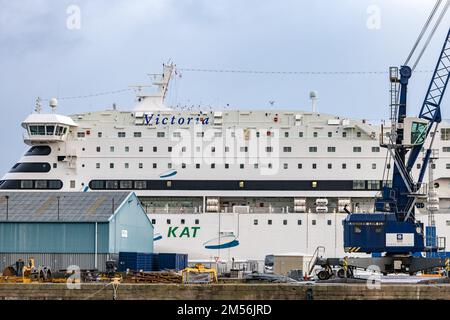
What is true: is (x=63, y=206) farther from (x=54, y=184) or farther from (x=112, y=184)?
(x=54, y=184)

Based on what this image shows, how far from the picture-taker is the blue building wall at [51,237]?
42375 millimetres

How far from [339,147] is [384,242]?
1684 cm

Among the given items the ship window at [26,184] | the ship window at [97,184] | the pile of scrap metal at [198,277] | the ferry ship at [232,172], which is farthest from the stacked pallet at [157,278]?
the ship window at [26,184]

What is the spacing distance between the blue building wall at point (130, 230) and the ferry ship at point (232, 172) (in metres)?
6.90

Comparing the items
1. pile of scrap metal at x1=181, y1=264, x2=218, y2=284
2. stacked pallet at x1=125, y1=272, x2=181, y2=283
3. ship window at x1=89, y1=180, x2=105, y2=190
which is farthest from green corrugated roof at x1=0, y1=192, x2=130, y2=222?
ship window at x1=89, y1=180, x2=105, y2=190

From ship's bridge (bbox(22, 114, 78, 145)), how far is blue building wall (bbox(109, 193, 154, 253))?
12.1 metres

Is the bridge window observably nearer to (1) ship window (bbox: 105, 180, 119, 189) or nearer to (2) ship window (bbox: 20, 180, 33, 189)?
(1) ship window (bbox: 105, 180, 119, 189)

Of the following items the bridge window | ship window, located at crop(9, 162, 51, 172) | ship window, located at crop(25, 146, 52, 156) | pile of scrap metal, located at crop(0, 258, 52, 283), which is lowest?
pile of scrap metal, located at crop(0, 258, 52, 283)

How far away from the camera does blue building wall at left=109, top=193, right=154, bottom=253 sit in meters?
43.9

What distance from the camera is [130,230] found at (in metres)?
47.2

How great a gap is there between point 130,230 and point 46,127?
1666 centimetres

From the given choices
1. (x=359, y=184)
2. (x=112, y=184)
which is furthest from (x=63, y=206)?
(x=359, y=184)

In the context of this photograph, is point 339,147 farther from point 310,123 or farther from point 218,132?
point 218,132

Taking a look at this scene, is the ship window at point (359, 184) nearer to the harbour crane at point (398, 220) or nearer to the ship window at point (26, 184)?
the harbour crane at point (398, 220)
